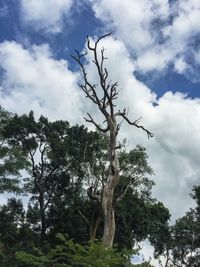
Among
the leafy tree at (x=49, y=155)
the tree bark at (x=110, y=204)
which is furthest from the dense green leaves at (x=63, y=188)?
the tree bark at (x=110, y=204)

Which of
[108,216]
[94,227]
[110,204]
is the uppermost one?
[94,227]

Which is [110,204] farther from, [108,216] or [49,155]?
[49,155]

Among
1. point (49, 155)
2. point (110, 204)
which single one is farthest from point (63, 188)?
point (110, 204)

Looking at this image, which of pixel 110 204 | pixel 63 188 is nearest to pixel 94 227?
pixel 63 188

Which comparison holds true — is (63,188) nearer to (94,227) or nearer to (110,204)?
(94,227)

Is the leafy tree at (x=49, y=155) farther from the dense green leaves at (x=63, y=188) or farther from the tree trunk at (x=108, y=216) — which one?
the tree trunk at (x=108, y=216)

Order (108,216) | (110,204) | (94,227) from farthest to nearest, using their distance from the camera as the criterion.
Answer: (94,227)
(110,204)
(108,216)

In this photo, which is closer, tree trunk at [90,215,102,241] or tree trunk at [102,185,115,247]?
Result: tree trunk at [102,185,115,247]

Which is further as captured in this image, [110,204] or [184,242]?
[184,242]

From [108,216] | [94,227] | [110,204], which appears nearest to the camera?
[108,216]

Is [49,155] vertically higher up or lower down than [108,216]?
higher up

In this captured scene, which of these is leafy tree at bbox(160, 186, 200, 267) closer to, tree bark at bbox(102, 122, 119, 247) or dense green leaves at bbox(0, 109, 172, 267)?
dense green leaves at bbox(0, 109, 172, 267)

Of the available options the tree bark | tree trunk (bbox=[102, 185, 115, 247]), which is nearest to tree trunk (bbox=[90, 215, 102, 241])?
the tree bark

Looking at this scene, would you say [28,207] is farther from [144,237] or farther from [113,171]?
[113,171]
